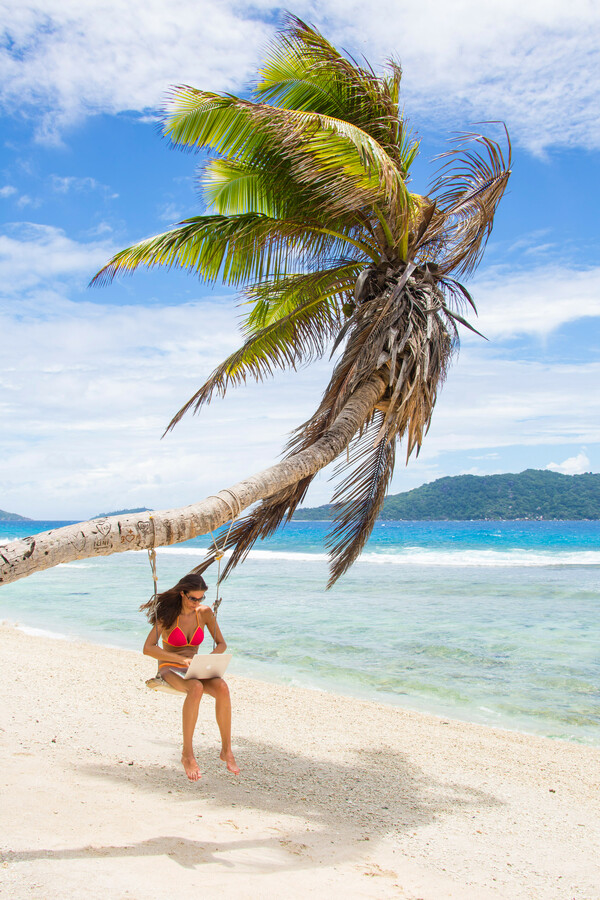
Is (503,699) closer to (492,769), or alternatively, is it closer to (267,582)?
(492,769)

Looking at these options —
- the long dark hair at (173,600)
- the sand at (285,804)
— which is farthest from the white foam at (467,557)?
the long dark hair at (173,600)

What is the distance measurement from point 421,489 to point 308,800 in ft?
271

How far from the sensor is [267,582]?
2194 cm

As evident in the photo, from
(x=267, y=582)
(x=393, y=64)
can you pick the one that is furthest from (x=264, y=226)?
(x=267, y=582)

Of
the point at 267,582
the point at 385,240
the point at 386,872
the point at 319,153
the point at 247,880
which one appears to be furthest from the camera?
the point at 267,582

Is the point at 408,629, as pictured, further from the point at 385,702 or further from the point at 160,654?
the point at 160,654

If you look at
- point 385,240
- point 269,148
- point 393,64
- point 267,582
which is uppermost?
point 393,64

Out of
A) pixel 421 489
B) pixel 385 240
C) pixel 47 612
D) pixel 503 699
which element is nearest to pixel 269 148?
pixel 385 240

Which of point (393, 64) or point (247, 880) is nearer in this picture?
point (247, 880)

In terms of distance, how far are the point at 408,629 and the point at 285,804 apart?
351 inches

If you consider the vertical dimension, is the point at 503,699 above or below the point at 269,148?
below

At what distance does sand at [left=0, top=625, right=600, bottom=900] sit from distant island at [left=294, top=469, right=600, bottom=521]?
236ft

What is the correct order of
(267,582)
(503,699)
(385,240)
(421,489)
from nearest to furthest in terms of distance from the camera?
1. (385,240)
2. (503,699)
3. (267,582)
4. (421,489)

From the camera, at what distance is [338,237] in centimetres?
613
